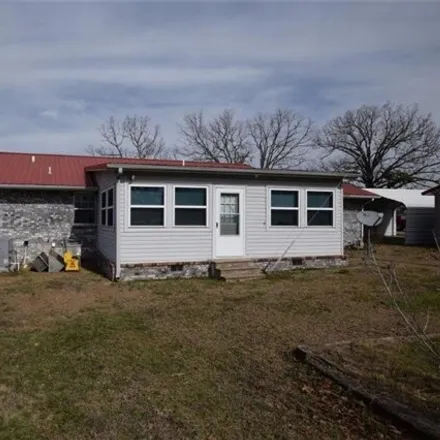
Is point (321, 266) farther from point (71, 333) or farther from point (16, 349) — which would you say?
point (16, 349)

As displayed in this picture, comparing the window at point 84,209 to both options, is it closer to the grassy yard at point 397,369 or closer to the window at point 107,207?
the window at point 107,207

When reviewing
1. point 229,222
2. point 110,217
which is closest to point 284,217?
point 229,222

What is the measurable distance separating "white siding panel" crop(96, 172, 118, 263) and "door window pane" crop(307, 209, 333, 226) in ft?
17.9

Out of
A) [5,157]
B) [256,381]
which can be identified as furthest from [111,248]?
[256,381]

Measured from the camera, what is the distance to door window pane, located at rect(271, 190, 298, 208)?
13109 millimetres

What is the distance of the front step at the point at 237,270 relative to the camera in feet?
38.4

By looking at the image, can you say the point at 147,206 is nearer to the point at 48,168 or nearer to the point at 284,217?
the point at 284,217

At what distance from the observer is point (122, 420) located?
4059 millimetres

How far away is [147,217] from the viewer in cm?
1177

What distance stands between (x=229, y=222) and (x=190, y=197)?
129 cm

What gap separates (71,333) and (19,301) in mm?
2928

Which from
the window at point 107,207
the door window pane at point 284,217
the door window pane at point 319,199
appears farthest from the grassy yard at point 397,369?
the window at point 107,207

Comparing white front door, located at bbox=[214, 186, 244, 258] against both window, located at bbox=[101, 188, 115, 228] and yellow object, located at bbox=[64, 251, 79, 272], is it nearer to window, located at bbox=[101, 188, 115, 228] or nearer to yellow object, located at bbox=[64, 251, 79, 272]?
window, located at bbox=[101, 188, 115, 228]

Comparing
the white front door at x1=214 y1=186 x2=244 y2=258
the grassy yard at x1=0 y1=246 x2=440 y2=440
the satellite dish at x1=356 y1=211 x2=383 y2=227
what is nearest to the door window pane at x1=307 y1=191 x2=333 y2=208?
the satellite dish at x1=356 y1=211 x2=383 y2=227
